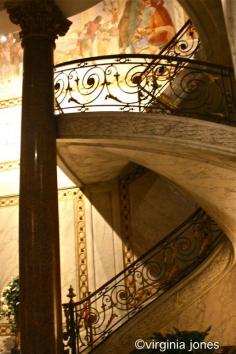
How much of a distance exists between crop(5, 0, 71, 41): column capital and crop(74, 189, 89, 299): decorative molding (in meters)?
3.62

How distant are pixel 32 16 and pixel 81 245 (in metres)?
4.35

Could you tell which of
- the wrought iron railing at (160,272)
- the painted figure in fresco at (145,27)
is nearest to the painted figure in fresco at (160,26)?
the painted figure in fresco at (145,27)

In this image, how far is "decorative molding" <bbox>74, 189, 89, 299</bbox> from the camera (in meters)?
8.44

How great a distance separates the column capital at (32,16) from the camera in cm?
606

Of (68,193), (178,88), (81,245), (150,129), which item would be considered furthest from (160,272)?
(150,129)

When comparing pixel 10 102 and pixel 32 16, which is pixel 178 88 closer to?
pixel 32 16

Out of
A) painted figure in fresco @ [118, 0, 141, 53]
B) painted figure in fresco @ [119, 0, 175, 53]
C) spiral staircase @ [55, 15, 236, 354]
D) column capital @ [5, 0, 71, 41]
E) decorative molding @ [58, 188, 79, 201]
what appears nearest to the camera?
spiral staircase @ [55, 15, 236, 354]

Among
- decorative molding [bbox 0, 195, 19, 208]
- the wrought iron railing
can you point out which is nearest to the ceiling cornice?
the wrought iron railing

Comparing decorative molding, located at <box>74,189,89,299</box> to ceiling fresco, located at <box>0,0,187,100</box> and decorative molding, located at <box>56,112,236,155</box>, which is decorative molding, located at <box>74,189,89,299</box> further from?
decorative molding, located at <box>56,112,236,155</box>

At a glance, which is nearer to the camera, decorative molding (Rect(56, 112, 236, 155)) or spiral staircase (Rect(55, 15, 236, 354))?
decorative molding (Rect(56, 112, 236, 155))

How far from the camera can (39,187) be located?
5.38 meters

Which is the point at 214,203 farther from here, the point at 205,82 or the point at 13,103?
the point at 13,103

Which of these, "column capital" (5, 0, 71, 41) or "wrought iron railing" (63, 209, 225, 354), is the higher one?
"column capital" (5, 0, 71, 41)

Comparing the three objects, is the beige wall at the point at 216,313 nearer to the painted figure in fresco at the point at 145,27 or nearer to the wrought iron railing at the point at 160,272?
the wrought iron railing at the point at 160,272
